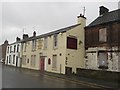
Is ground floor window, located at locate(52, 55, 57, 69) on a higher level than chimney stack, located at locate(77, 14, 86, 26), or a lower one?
lower

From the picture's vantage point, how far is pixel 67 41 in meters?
25.2

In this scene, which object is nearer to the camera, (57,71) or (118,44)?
(118,44)

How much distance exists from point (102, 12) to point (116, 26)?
7.49 metres

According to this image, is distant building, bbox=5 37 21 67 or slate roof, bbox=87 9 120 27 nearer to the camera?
slate roof, bbox=87 9 120 27

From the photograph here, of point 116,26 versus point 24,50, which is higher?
point 116,26

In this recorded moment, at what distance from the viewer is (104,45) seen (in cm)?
2328

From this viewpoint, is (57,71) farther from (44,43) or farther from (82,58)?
(44,43)

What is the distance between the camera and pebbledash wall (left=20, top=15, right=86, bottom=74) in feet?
82.0

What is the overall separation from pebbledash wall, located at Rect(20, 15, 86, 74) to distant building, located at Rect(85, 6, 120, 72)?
112 centimetres

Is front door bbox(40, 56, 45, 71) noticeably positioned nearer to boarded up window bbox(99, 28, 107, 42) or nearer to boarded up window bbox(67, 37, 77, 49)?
boarded up window bbox(67, 37, 77, 49)

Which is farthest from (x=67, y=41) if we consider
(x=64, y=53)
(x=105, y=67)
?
(x=105, y=67)

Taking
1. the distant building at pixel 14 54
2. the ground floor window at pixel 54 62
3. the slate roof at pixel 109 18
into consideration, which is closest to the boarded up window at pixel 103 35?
the slate roof at pixel 109 18

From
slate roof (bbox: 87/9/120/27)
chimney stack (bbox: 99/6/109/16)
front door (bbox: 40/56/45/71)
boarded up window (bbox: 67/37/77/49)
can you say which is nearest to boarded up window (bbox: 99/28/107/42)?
slate roof (bbox: 87/9/120/27)

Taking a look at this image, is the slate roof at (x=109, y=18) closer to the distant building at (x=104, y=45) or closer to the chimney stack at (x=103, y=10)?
the distant building at (x=104, y=45)
